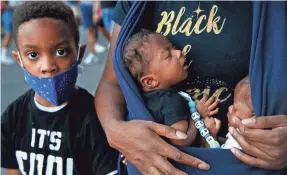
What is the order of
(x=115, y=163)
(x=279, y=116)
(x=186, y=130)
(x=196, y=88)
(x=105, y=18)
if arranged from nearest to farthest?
(x=279, y=116), (x=186, y=130), (x=196, y=88), (x=115, y=163), (x=105, y=18)

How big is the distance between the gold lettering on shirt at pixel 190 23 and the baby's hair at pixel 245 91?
0.68 ft

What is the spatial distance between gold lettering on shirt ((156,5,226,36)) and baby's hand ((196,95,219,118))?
0.79 ft

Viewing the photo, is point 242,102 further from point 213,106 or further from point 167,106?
point 167,106

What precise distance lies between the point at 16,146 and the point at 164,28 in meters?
0.79

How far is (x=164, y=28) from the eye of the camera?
5.69 ft

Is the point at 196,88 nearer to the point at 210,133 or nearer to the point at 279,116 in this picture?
the point at 210,133

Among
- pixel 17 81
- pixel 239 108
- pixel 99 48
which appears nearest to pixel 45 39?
pixel 239 108

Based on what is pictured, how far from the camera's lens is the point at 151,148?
156 cm

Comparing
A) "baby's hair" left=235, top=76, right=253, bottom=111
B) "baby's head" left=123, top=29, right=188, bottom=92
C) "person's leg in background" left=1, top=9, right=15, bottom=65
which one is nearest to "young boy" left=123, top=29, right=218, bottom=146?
"baby's head" left=123, top=29, right=188, bottom=92

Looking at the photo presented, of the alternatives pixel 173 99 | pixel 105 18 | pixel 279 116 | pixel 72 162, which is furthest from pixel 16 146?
pixel 105 18

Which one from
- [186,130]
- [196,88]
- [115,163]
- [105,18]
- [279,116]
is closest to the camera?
[279,116]

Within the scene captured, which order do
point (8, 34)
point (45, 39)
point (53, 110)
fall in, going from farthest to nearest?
point (8, 34) → point (53, 110) → point (45, 39)

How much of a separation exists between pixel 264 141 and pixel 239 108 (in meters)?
0.19

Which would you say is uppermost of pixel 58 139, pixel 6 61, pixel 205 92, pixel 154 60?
pixel 154 60
